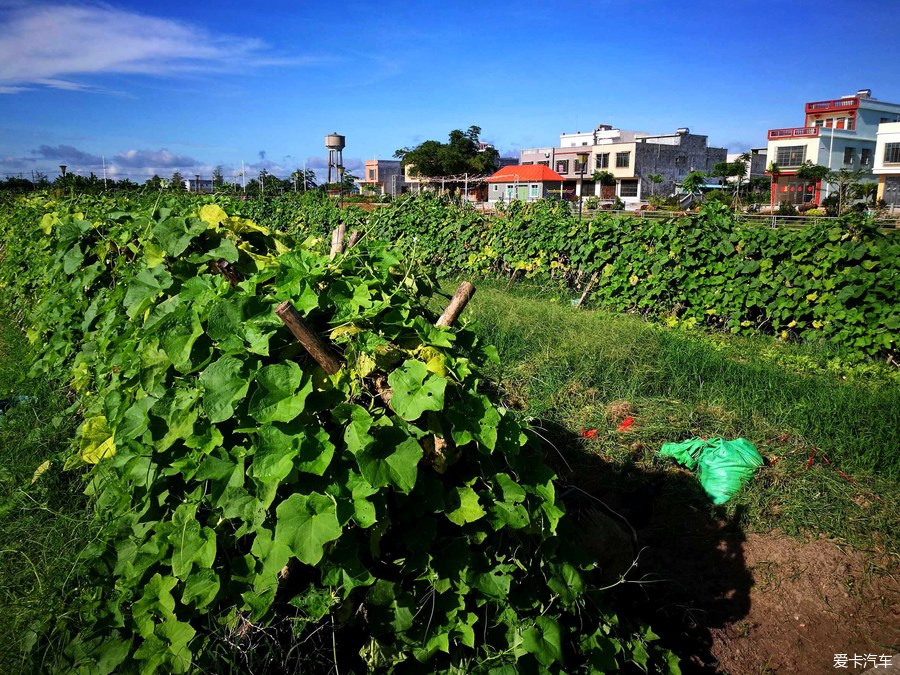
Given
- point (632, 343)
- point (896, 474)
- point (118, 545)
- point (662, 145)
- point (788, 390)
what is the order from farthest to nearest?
point (662, 145) → point (632, 343) → point (788, 390) → point (896, 474) → point (118, 545)

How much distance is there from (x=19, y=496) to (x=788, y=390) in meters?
5.33

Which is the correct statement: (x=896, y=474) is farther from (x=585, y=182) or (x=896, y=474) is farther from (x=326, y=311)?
(x=585, y=182)

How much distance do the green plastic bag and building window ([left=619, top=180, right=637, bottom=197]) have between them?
215 feet

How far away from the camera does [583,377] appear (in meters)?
5.39

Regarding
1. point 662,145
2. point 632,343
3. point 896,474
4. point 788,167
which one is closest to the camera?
point 896,474

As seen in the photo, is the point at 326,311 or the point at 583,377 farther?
the point at 583,377

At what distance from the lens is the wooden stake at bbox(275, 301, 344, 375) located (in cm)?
171

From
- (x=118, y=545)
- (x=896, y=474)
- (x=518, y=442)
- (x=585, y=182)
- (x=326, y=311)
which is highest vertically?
(x=585, y=182)

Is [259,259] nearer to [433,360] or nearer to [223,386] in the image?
[223,386]

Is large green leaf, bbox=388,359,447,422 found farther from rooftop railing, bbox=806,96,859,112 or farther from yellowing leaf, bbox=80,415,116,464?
rooftop railing, bbox=806,96,859,112

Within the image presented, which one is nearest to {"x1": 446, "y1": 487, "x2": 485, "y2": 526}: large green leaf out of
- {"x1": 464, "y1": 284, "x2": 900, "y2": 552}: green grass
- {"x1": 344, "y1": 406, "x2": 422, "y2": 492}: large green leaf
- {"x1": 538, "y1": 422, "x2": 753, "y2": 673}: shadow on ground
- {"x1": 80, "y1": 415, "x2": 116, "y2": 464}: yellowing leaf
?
{"x1": 344, "y1": 406, "x2": 422, "y2": 492}: large green leaf

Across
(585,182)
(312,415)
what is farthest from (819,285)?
(585,182)

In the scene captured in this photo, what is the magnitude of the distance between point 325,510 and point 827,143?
67222mm

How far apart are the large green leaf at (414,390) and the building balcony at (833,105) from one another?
76895 millimetres
